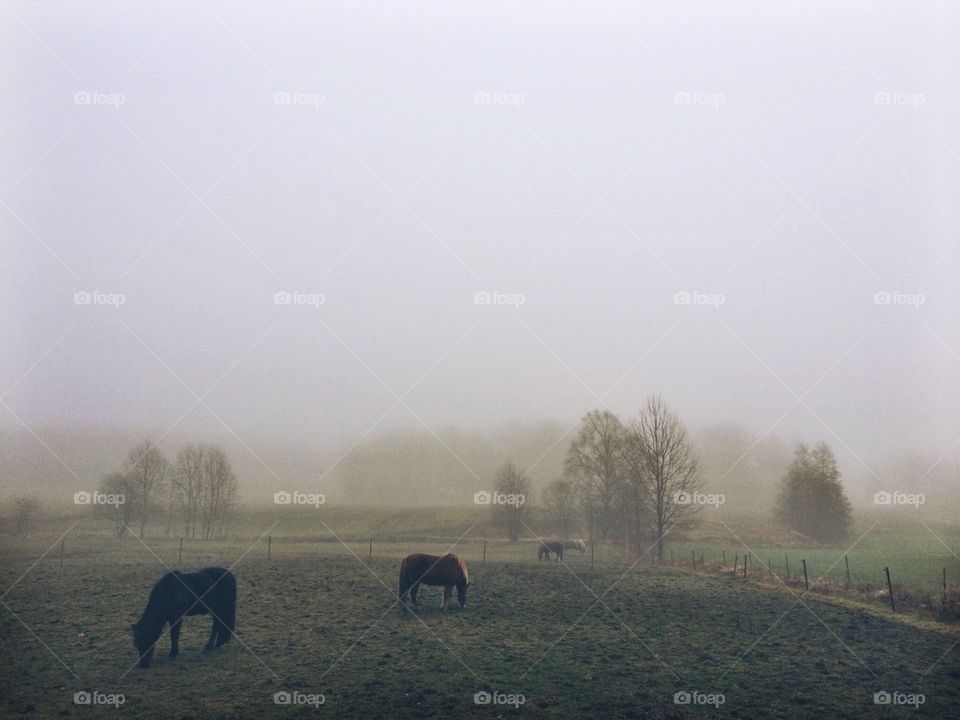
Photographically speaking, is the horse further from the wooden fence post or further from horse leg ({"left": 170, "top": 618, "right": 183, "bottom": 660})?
horse leg ({"left": 170, "top": 618, "right": 183, "bottom": 660})

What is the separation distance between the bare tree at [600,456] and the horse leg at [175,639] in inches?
198

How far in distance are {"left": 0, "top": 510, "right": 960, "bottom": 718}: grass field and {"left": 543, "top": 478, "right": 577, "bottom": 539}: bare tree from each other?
491mm

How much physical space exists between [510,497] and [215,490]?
12.7ft

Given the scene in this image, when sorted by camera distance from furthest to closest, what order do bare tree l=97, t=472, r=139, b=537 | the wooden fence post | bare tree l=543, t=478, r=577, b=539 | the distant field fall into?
bare tree l=543, t=478, r=577, b=539 < bare tree l=97, t=472, r=139, b=537 < the distant field < the wooden fence post

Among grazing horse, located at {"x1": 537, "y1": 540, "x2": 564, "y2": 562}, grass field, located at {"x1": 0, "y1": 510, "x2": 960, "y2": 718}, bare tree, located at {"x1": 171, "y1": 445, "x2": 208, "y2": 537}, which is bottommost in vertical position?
grass field, located at {"x1": 0, "y1": 510, "x2": 960, "y2": 718}

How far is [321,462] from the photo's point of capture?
27.7 ft

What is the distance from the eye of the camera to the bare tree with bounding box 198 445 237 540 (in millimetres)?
8141

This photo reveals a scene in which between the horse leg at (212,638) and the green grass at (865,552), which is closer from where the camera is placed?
the horse leg at (212,638)

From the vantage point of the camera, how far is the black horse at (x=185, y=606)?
7055 millimetres

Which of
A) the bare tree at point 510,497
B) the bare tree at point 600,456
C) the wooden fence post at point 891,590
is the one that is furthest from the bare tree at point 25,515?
the wooden fence post at point 891,590

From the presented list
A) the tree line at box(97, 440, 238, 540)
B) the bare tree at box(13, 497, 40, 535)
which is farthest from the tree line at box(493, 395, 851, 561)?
the bare tree at box(13, 497, 40, 535)

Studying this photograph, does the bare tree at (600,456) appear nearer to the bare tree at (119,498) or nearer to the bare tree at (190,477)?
the bare tree at (190,477)

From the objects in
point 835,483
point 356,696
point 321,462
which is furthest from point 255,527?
point 835,483

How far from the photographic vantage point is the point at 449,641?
722 cm
